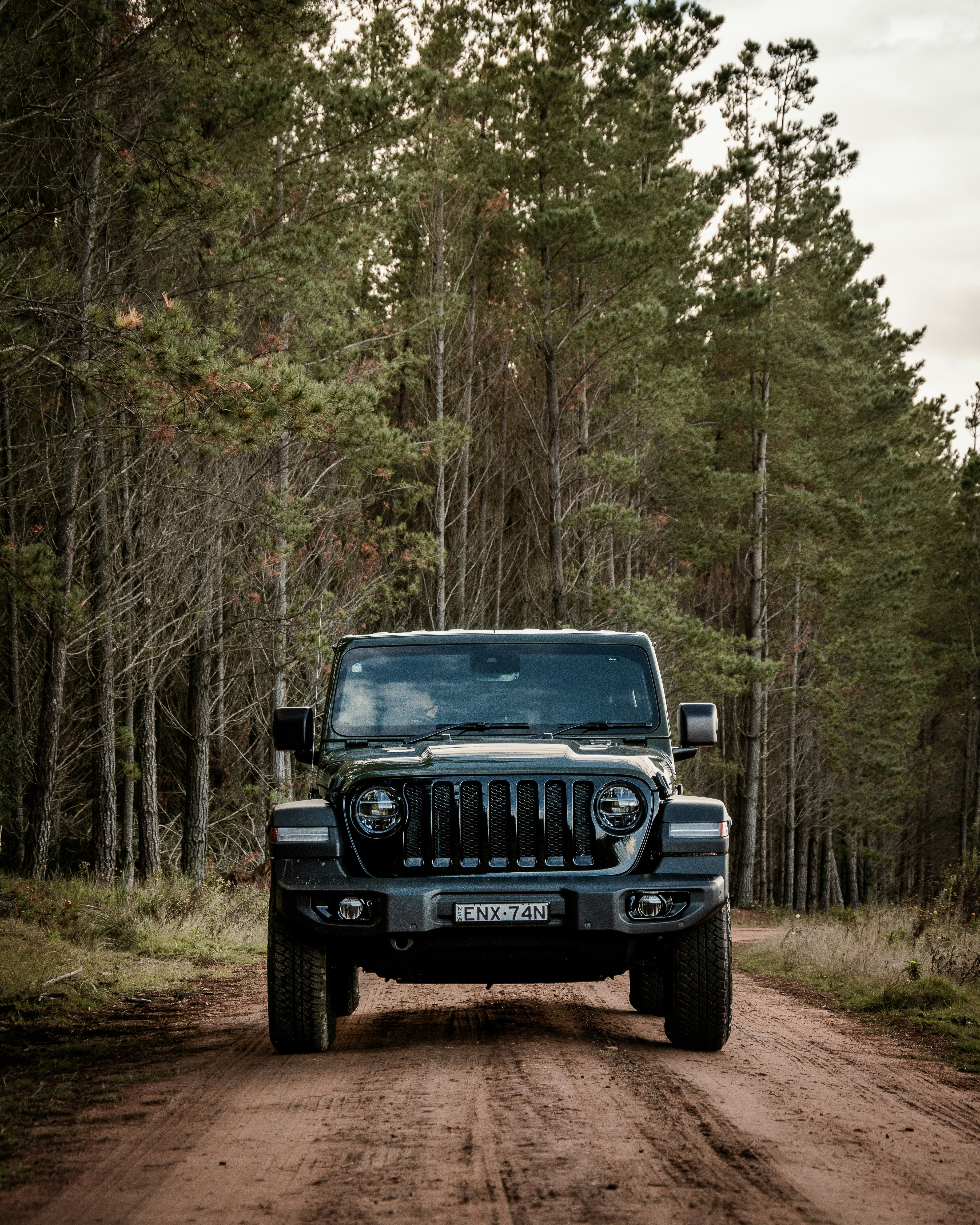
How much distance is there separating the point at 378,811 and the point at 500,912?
0.78 metres

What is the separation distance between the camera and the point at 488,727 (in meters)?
7.50

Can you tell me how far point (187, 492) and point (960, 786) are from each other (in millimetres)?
44088

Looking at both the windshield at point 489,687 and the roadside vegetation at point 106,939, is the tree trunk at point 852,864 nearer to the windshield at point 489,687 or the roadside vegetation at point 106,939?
the roadside vegetation at point 106,939

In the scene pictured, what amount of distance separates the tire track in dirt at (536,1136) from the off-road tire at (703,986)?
133 millimetres

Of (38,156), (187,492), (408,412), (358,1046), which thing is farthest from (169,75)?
(408,412)

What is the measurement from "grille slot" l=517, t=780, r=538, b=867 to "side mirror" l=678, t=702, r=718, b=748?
1.34 m

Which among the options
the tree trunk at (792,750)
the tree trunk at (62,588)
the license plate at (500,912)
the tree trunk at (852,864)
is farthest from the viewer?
the tree trunk at (852,864)

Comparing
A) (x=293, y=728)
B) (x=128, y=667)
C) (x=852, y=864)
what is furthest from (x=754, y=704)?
(x=293, y=728)

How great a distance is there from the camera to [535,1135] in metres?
4.97

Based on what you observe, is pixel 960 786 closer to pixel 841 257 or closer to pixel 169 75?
pixel 841 257

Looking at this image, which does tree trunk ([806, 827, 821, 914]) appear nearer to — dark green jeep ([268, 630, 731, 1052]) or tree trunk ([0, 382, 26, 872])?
tree trunk ([0, 382, 26, 872])

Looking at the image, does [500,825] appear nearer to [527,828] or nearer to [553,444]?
[527,828]

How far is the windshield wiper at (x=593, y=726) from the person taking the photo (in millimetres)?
7570

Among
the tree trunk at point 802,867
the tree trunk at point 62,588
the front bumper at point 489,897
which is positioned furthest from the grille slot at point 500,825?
the tree trunk at point 802,867
